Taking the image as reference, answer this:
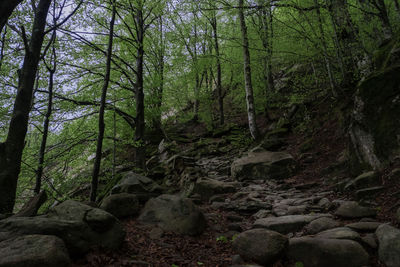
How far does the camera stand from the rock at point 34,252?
2.53 m

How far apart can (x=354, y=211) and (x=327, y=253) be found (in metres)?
1.62

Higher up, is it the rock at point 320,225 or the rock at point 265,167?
the rock at point 265,167

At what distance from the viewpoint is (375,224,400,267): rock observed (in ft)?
9.25

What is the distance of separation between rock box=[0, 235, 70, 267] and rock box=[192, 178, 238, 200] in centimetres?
507

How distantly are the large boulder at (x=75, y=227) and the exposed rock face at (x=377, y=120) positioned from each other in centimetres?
556

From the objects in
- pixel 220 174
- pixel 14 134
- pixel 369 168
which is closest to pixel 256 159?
pixel 220 174

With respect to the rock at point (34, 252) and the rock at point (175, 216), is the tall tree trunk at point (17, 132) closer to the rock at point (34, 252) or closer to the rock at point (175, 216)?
the rock at point (34, 252)

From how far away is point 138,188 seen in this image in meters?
6.60

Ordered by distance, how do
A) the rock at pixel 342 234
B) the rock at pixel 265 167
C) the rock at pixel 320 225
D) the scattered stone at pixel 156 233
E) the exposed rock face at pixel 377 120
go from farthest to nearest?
the rock at pixel 265 167 → the exposed rock face at pixel 377 120 → the scattered stone at pixel 156 233 → the rock at pixel 320 225 → the rock at pixel 342 234

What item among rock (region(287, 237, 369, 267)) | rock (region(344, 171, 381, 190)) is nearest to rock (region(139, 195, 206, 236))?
rock (region(287, 237, 369, 267))

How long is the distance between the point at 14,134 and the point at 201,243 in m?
4.78

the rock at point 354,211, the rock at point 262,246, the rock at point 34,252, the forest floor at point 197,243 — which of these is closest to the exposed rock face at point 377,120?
the forest floor at point 197,243

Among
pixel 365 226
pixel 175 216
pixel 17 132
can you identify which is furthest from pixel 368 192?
pixel 17 132

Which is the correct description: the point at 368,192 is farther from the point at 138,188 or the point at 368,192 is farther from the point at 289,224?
the point at 138,188
